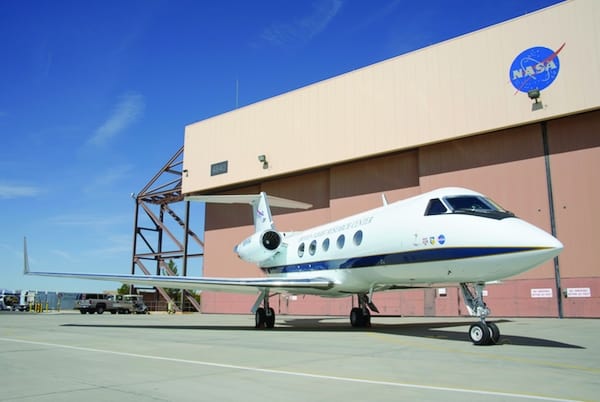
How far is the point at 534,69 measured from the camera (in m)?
21.6

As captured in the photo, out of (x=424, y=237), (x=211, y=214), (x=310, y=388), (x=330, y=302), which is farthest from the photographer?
(x=211, y=214)

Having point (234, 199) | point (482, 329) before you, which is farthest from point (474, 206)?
point (234, 199)

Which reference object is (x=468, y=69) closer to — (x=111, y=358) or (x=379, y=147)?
(x=379, y=147)

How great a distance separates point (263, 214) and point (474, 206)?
1177 cm

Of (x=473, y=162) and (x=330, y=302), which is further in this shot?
(x=330, y=302)

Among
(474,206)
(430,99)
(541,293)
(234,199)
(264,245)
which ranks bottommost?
(541,293)

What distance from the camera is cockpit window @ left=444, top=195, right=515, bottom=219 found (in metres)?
9.75

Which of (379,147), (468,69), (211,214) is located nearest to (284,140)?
(379,147)

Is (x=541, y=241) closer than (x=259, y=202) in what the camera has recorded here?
Yes

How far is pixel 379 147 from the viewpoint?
26.3 m

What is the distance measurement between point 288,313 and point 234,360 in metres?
24.1

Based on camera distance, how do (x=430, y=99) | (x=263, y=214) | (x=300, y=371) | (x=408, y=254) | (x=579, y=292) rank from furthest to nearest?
(x=430, y=99), (x=263, y=214), (x=579, y=292), (x=408, y=254), (x=300, y=371)

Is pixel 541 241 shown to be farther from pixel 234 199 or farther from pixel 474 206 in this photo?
pixel 234 199

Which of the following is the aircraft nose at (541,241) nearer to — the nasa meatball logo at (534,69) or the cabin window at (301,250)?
the cabin window at (301,250)
